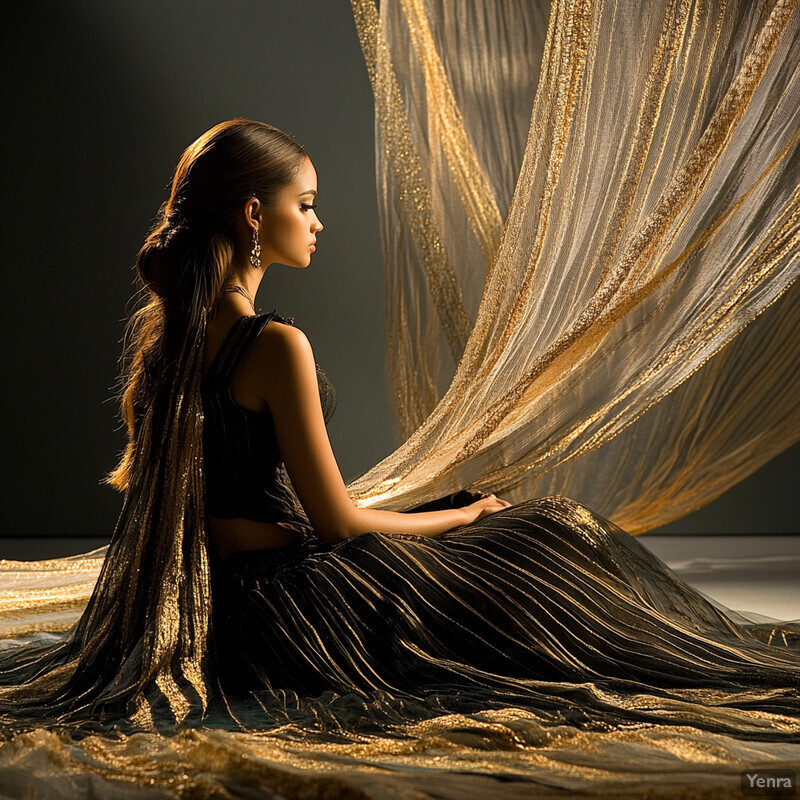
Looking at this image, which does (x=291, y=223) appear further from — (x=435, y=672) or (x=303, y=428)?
(x=435, y=672)

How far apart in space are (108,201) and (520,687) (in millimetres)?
3609

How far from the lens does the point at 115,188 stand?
452 centimetres

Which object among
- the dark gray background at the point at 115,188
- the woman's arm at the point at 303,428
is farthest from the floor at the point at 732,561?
the woman's arm at the point at 303,428

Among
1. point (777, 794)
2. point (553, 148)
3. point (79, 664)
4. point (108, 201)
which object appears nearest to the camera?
point (777, 794)

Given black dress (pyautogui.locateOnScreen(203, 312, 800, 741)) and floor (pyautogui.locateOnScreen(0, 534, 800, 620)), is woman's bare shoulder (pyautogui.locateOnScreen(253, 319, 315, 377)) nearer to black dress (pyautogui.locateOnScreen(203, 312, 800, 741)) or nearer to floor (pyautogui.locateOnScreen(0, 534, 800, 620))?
black dress (pyautogui.locateOnScreen(203, 312, 800, 741))

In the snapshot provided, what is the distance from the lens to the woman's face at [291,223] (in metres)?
1.66

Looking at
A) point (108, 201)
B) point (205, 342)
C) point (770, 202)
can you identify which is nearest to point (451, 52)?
point (770, 202)

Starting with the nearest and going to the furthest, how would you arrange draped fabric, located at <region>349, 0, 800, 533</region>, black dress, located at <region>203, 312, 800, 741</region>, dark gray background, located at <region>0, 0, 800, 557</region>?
black dress, located at <region>203, 312, 800, 741</region>, draped fabric, located at <region>349, 0, 800, 533</region>, dark gray background, located at <region>0, 0, 800, 557</region>

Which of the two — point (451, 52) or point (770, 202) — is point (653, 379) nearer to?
point (770, 202)

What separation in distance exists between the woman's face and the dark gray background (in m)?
2.84

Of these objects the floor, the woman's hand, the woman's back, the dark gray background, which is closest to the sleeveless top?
the woman's back

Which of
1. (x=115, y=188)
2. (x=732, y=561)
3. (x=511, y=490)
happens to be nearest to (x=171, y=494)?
(x=511, y=490)

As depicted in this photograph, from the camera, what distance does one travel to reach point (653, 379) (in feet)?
6.40

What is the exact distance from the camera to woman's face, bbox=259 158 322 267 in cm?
166
